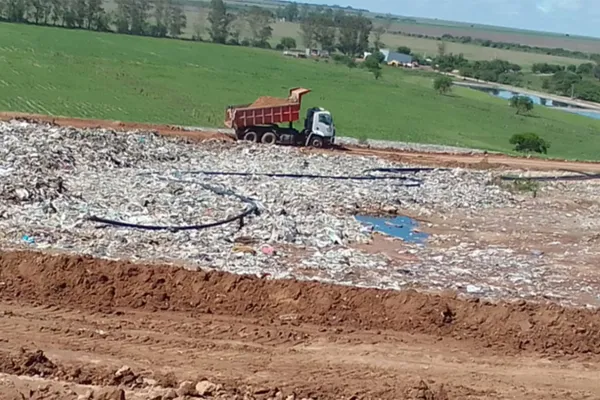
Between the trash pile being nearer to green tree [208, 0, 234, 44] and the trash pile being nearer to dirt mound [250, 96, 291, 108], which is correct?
dirt mound [250, 96, 291, 108]

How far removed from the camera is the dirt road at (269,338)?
32.9ft

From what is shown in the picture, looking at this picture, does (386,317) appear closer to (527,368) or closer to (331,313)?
(331,313)

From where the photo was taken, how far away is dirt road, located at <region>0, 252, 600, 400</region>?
1002 centimetres

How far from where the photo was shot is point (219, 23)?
128 m

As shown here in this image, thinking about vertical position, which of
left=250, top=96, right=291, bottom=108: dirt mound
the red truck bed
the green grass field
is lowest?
the green grass field

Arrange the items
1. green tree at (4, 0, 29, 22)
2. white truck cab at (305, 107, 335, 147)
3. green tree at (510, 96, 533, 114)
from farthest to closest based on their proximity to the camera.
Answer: green tree at (4, 0, 29, 22)
green tree at (510, 96, 533, 114)
white truck cab at (305, 107, 335, 147)

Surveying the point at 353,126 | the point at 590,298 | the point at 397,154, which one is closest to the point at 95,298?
the point at 590,298

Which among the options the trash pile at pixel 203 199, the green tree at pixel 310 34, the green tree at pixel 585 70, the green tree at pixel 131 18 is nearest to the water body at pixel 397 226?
the trash pile at pixel 203 199

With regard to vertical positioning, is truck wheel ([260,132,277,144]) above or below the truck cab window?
below

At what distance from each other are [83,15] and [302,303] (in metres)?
107

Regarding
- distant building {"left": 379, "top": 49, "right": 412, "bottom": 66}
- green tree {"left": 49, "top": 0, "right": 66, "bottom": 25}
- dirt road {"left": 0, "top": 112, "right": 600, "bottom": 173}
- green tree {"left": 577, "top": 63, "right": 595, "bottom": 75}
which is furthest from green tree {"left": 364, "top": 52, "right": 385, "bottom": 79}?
dirt road {"left": 0, "top": 112, "right": 600, "bottom": 173}

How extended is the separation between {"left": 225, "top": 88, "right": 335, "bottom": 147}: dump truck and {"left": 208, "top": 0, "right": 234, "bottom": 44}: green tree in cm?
9112

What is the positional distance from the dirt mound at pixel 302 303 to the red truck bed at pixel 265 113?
762 inches

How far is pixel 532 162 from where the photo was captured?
3459 centimetres
